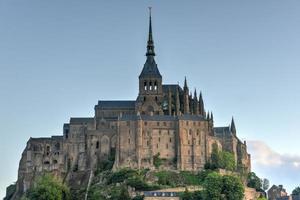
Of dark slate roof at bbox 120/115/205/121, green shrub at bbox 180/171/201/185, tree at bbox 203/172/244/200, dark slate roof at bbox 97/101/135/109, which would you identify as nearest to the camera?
tree at bbox 203/172/244/200

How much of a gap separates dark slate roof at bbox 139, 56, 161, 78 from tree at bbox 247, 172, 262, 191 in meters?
22.8

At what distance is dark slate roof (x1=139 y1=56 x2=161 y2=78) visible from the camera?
133875 millimetres

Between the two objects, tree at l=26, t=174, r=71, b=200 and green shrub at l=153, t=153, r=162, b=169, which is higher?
green shrub at l=153, t=153, r=162, b=169

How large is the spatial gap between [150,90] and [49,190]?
27.4m

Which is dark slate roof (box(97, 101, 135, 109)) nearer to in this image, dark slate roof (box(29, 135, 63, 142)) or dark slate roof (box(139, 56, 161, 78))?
dark slate roof (box(139, 56, 161, 78))

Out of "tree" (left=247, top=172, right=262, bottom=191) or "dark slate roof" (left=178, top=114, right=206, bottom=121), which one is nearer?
"dark slate roof" (left=178, top=114, right=206, bottom=121)

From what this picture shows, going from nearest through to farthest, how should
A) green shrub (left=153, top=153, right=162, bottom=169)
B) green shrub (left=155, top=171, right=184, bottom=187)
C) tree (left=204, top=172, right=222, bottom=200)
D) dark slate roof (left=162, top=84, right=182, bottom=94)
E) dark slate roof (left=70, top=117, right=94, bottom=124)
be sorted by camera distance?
Answer: 1. tree (left=204, top=172, right=222, bottom=200)
2. green shrub (left=155, top=171, right=184, bottom=187)
3. green shrub (left=153, top=153, right=162, bottom=169)
4. dark slate roof (left=70, top=117, right=94, bottom=124)
5. dark slate roof (left=162, top=84, right=182, bottom=94)

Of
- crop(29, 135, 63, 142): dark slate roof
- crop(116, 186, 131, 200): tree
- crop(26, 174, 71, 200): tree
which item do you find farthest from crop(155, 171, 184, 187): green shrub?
crop(29, 135, 63, 142): dark slate roof

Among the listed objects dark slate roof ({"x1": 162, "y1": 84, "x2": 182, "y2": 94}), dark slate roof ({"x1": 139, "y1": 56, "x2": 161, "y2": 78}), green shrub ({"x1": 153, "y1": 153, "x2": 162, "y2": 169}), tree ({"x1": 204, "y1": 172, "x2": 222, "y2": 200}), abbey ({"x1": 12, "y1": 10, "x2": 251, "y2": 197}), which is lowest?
tree ({"x1": 204, "y1": 172, "x2": 222, "y2": 200})

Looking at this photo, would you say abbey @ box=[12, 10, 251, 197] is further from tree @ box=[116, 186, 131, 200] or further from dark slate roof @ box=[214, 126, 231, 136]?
tree @ box=[116, 186, 131, 200]

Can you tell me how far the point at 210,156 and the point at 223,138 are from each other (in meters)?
5.61

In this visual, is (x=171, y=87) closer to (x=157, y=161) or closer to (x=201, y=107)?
(x=201, y=107)

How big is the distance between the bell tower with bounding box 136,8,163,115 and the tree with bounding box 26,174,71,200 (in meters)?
19.7

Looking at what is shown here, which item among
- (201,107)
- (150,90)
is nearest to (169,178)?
(201,107)
